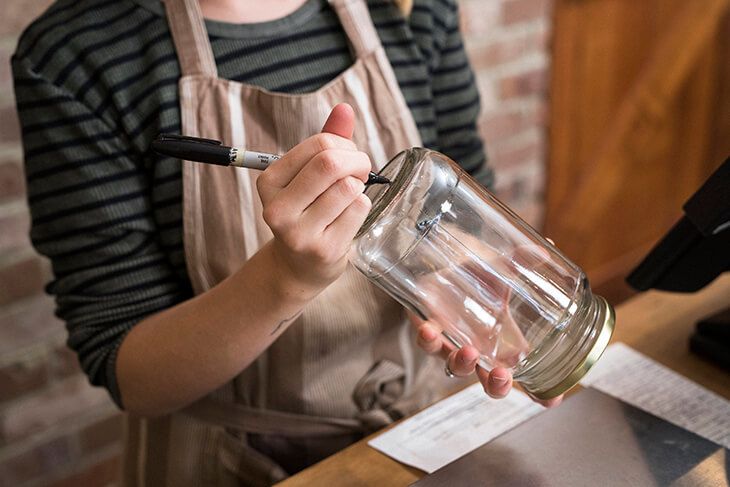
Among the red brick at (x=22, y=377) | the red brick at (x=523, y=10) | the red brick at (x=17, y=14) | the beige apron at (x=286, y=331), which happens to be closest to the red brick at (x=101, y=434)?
the red brick at (x=22, y=377)

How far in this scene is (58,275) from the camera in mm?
768

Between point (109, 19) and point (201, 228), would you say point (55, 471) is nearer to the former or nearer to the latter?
point (201, 228)

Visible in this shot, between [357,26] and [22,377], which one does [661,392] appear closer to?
[357,26]

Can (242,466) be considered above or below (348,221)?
below

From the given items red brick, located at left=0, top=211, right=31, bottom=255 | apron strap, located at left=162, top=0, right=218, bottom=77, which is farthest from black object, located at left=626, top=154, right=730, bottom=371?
red brick, located at left=0, top=211, right=31, bottom=255


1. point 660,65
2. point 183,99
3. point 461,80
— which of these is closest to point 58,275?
point 183,99

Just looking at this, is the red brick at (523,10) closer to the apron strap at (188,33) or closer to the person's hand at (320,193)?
the apron strap at (188,33)

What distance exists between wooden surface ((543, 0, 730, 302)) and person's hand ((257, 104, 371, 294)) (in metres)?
1.39

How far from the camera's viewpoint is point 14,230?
1.10 metres

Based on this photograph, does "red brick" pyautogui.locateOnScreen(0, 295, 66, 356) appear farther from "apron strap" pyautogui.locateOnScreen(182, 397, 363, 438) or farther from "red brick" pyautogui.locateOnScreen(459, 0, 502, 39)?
"red brick" pyautogui.locateOnScreen(459, 0, 502, 39)

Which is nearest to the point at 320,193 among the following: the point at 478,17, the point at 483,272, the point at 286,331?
the point at 483,272

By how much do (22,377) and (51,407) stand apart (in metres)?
0.08

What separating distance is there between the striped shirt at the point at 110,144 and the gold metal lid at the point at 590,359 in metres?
0.39

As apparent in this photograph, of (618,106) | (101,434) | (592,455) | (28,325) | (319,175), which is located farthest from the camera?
(618,106)
